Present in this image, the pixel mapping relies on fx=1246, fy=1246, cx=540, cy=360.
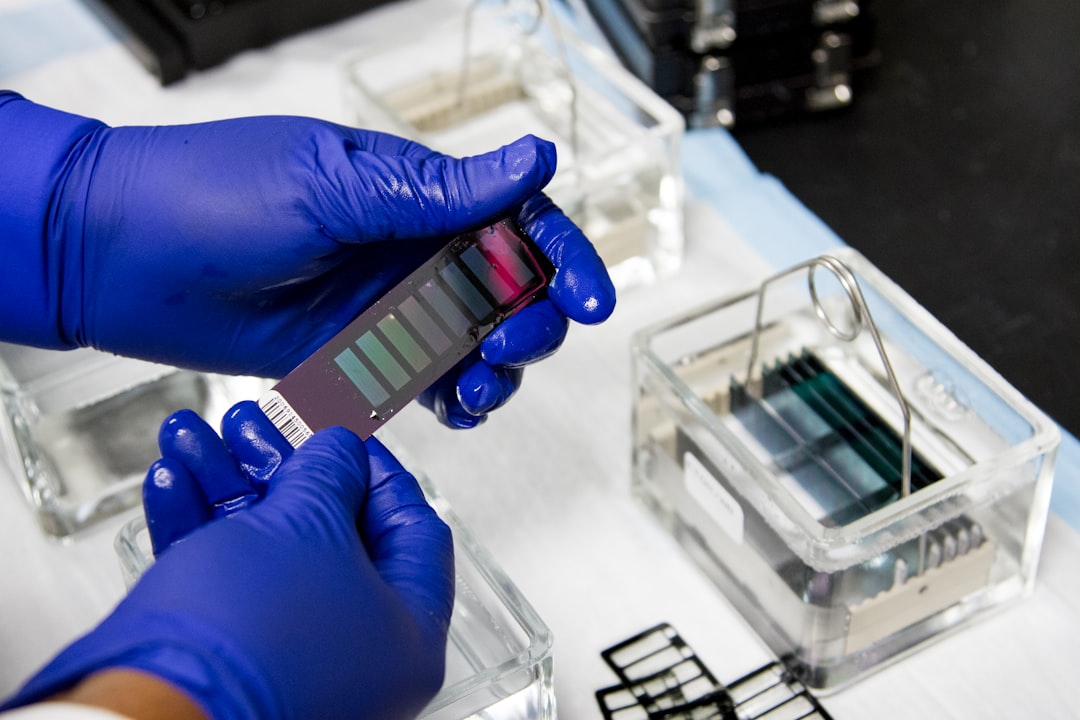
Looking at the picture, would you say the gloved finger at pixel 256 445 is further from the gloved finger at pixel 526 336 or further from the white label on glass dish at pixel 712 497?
the white label on glass dish at pixel 712 497

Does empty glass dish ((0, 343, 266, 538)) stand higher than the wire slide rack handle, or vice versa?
the wire slide rack handle

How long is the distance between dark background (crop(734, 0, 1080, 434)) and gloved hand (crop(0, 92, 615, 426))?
1.26 ft

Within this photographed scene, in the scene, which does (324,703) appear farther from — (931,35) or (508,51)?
(931,35)

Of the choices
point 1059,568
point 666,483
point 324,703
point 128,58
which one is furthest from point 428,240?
point 128,58

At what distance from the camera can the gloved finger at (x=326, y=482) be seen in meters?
0.59

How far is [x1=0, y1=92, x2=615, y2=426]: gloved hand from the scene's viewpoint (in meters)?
0.68

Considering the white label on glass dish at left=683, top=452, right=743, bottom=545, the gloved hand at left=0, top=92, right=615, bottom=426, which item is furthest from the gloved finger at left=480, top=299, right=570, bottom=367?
the white label on glass dish at left=683, top=452, right=743, bottom=545

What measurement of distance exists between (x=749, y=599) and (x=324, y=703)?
0.31 metres

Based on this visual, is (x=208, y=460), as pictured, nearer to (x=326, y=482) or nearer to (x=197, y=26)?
(x=326, y=482)

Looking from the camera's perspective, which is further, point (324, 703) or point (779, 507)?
point (779, 507)

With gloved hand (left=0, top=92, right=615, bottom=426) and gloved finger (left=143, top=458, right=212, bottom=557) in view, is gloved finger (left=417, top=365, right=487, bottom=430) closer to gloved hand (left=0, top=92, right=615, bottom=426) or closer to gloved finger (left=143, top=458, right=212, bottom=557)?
gloved hand (left=0, top=92, right=615, bottom=426)

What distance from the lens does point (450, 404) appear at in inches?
29.7

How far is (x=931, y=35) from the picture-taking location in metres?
1.19

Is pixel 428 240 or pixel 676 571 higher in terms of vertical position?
pixel 428 240
